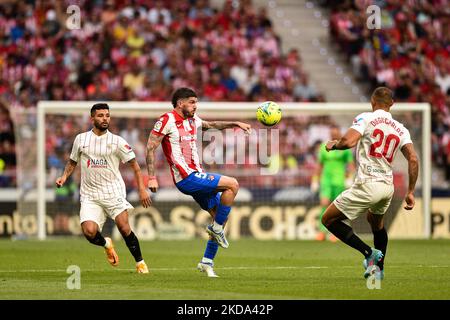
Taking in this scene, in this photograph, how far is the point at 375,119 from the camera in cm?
1300

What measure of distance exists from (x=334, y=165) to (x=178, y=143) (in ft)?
30.3

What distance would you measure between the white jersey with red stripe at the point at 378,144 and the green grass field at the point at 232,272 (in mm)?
1261

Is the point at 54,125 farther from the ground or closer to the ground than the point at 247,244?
farther from the ground

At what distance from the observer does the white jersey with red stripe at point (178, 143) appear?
13.9m

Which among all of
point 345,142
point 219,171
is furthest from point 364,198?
point 219,171

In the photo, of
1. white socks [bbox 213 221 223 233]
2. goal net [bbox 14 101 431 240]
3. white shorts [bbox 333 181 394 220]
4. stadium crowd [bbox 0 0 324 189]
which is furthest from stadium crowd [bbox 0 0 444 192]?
white shorts [bbox 333 181 394 220]

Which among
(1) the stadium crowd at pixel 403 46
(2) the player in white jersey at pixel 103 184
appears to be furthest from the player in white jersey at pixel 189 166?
(1) the stadium crowd at pixel 403 46

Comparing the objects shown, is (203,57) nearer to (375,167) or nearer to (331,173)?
(331,173)

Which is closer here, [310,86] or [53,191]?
[53,191]

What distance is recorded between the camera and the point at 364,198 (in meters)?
13.1

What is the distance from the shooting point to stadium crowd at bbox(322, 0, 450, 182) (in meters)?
29.2

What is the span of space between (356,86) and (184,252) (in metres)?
12.3

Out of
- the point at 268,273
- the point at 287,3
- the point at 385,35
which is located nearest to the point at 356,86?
the point at 385,35

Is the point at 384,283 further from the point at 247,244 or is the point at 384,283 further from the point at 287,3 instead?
the point at 287,3
